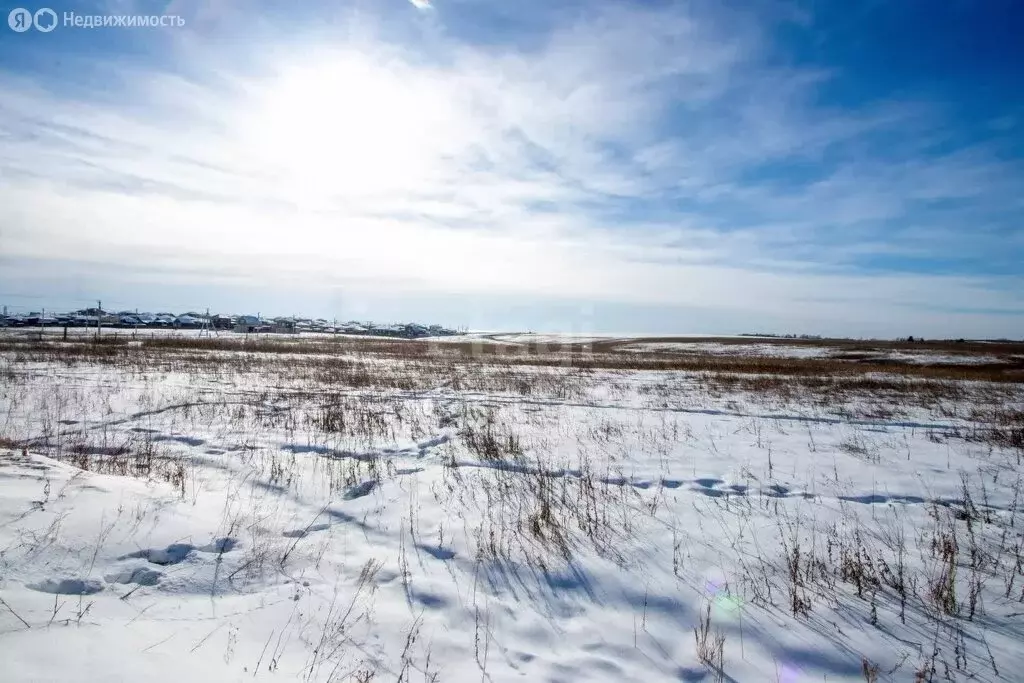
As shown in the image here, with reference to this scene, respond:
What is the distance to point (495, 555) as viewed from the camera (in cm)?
468

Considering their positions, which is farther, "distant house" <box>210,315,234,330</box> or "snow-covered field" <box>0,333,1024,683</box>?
"distant house" <box>210,315,234,330</box>

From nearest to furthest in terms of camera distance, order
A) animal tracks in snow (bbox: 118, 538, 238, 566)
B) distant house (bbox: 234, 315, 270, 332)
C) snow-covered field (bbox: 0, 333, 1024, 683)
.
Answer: snow-covered field (bbox: 0, 333, 1024, 683), animal tracks in snow (bbox: 118, 538, 238, 566), distant house (bbox: 234, 315, 270, 332)

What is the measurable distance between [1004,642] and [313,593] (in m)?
5.45

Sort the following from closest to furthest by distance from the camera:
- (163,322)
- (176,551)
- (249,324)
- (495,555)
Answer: (176,551)
(495,555)
(163,322)
(249,324)

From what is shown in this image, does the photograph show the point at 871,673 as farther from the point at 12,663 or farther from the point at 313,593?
the point at 12,663

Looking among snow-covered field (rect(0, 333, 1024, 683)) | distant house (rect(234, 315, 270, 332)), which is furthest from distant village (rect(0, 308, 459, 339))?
snow-covered field (rect(0, 333, 1024, 683))

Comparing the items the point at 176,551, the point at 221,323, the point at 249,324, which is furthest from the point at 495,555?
the point at 221,323

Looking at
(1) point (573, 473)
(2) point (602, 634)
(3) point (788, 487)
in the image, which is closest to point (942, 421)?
(3) point (788, 487)

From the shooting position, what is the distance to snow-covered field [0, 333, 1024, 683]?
326cm

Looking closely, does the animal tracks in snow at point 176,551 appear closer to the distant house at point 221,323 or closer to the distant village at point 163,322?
the distant village at point 163,322

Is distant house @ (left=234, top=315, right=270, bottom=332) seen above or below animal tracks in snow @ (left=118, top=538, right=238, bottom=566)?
above

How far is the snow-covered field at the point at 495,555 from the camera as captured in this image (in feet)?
10.7

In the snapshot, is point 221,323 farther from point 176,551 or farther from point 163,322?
point 176,551

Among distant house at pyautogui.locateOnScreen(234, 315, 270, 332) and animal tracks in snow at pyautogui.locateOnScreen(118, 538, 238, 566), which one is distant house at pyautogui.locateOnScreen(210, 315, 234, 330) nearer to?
distant house at pyautogui.locateOnScreen(234, 315, 270, 332)
